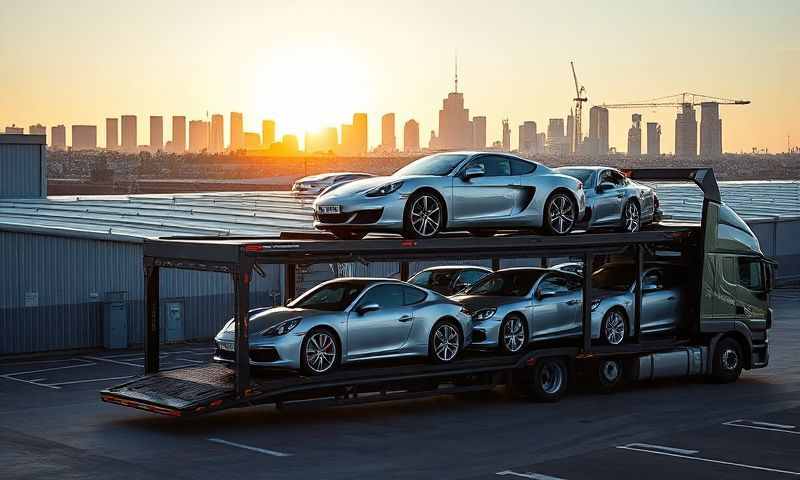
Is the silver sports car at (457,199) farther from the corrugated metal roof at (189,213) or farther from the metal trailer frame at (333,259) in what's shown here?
the corrugated metal roof at (189,213)

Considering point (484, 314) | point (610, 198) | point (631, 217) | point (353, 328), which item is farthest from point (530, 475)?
point (631, 217)

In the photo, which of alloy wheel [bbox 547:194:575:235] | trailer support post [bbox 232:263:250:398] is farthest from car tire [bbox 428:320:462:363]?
trailer support post [bbox 232:263:250:398]

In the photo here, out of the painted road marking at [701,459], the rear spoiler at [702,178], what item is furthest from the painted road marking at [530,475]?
the rear spoiler at [702,178]

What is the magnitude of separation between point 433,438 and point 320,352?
1996 millimetres

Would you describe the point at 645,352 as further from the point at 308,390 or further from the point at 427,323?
the point at 308,390

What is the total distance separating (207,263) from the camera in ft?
56.7

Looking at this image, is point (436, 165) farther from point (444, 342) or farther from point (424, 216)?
point (444, 342)

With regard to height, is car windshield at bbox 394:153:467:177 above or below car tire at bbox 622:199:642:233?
above

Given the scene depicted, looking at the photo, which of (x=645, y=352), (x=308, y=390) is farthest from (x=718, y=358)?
(x=308, y=390)

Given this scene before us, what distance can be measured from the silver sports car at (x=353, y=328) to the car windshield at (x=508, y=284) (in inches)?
55.4

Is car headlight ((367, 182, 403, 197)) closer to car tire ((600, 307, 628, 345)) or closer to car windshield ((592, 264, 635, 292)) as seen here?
car tire ((600, 307, 628, 345))

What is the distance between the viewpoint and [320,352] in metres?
17.7

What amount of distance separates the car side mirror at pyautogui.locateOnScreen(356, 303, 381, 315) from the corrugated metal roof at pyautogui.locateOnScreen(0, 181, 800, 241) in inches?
582

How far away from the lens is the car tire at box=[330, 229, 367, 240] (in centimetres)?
1852
